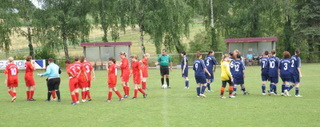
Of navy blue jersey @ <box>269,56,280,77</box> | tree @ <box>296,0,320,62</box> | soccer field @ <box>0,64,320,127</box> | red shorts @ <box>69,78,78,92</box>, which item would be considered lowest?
soccer field @ <box>0,64,320,127</box>

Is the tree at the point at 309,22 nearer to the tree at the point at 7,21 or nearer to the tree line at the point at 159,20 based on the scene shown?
the tree line at the point at 159,20

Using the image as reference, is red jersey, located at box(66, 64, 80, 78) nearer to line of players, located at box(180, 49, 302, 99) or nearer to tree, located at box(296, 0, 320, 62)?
line of players, located at box(180, 49, 302, 99)

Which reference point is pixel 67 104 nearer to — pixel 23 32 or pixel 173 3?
pixel 173 3

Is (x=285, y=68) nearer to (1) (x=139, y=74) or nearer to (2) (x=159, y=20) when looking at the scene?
(1) (x=139, y=74)

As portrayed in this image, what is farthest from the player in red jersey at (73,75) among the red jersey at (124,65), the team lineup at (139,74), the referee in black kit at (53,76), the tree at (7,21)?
the tree at (7,21)

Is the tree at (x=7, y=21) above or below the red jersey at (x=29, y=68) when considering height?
above

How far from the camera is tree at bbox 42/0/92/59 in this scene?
137 ft

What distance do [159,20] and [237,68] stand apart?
25847 mm

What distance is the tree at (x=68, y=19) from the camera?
137 ft

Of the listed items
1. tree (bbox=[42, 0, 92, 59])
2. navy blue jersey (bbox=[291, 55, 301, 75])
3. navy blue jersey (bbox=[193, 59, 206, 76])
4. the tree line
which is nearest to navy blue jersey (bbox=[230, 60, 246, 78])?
navy blue jersey (bbox=[193, 59, 206, 76])

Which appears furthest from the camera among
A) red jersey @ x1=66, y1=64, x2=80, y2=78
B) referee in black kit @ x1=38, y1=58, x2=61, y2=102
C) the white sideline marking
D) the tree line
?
the tree line

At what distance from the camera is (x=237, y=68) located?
50.4 feet

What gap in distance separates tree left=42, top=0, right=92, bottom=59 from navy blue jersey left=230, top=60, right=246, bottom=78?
29.2 m

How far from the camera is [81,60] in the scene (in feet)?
46.8
